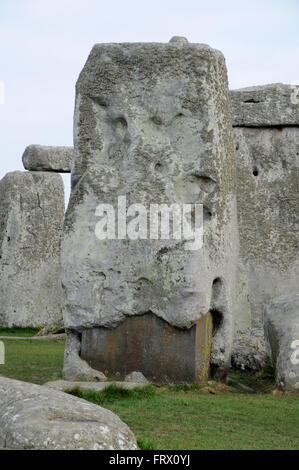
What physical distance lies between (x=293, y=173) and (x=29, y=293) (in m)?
5.93

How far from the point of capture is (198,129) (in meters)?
9.15

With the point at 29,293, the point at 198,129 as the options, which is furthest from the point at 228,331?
the point at 29,293

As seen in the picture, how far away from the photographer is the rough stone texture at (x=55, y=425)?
4.69m

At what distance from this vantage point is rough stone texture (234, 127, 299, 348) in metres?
14.5

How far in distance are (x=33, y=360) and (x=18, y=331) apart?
567 cm

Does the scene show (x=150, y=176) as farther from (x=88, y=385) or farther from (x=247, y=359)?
(x=247, y=359)

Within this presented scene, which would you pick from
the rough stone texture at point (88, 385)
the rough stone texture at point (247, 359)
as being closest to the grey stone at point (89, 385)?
the rough stone texture at point (88, 385)

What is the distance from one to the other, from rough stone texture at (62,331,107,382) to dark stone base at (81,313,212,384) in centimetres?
8

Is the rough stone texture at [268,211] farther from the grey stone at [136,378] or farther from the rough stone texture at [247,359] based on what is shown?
the grey stone at [136,378]

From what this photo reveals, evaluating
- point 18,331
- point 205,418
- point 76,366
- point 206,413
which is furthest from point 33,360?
point 18,331

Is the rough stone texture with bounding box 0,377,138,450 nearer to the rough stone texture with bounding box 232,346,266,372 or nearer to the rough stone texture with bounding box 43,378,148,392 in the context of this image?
the rough stone texture with bounding box 43,378,148,392

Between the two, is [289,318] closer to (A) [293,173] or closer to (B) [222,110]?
(B) [222,110]

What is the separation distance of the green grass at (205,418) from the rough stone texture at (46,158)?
989 centimetres

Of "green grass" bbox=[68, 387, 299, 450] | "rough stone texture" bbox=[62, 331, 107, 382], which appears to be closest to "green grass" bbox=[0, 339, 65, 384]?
"rough stone texture" bbox=[62, 331, 107, 382]
